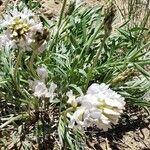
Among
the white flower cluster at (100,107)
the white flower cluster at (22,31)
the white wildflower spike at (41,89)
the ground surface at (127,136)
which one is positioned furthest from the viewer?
the ground surface at (127,136)

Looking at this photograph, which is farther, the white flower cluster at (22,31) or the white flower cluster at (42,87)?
the white flower cluster at (42,87)

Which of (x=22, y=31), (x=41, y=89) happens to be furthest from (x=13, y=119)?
(x=22, y=31)

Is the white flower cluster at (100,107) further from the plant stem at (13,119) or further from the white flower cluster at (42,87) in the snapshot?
the plant stem at (13,119)

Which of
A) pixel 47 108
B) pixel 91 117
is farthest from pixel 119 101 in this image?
pixel 47 108

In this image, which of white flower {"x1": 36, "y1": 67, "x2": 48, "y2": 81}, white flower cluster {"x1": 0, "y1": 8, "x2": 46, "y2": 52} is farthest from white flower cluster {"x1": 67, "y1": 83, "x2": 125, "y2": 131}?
white flower {"x1": 36, "y1": 67, "x2": 48, "y2": 81}

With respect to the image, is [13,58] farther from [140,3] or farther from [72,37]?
[140,3]

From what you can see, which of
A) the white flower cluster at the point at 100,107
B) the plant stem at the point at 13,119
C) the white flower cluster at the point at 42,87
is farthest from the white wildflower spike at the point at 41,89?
the white flower cluster at the point at 100,107

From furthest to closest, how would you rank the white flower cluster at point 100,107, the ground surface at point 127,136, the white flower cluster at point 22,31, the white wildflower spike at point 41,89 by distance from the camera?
the ground surface at point 127,136
the white wildflower spike at point 41,89
the white flower cluster at point 22,31
the white flower cluster at point 100,107

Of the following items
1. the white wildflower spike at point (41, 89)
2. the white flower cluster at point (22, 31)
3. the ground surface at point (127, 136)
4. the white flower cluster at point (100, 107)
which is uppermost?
the white flower cluster at point (22, 31)
